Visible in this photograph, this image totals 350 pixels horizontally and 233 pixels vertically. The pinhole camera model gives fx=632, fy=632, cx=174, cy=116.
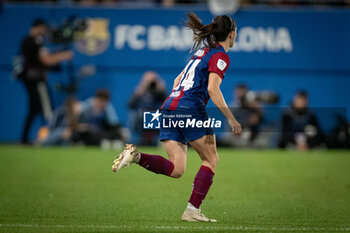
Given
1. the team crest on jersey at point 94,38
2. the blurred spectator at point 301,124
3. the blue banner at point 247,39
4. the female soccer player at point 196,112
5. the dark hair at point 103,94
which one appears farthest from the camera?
the blue banner at point 247,39

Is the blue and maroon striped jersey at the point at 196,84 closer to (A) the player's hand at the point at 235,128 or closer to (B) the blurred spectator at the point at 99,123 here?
(A) the player's hand at the point at 235,128

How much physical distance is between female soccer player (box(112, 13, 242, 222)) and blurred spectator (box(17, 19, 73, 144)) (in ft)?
38.9

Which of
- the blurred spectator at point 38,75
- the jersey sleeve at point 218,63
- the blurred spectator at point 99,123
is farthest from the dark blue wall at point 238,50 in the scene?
the jersey sleeve at point 218,63

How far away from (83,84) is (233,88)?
168 inches

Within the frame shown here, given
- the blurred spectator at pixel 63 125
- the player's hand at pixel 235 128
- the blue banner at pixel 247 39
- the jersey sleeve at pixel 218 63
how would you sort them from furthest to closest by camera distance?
1. the blue banner at pixel 247 39
2. the blurred spectator at pixel 63 125
3. the jersey sleeve at pixel 218 63
4. the player's hand at pixel 235 128

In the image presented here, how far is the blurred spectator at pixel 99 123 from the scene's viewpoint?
17344 mm

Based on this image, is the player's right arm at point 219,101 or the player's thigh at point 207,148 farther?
the player's thigh at point 207,148

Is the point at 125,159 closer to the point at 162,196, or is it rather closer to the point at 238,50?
the point at 162,196

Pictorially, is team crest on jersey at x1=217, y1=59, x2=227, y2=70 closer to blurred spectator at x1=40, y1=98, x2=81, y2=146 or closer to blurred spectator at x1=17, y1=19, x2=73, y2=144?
blurred spectator at x1=40, y1=98, x2=81, y2=146

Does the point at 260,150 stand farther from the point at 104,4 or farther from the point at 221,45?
the point at 221,45

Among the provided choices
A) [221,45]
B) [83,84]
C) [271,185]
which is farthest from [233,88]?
[221,45]

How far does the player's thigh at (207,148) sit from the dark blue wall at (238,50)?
38.1 feet

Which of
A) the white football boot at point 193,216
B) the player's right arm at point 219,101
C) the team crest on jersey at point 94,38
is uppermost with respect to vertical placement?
the team crest on jersey at point 94,38

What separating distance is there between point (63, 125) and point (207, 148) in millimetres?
11780
